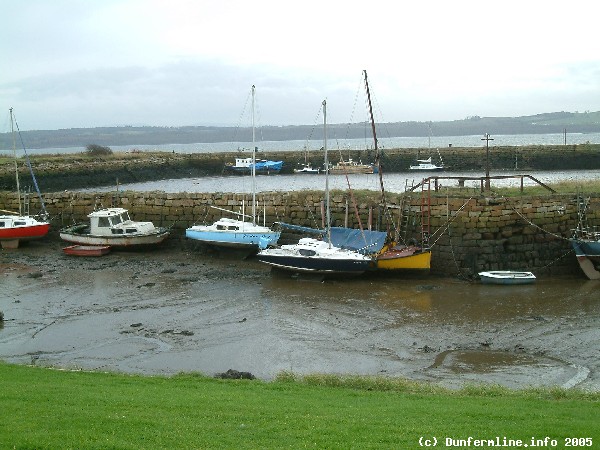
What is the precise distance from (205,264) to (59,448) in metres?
21.5

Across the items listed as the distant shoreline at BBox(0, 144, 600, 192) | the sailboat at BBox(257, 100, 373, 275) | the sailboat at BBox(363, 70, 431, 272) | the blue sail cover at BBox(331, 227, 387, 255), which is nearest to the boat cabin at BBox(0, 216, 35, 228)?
the sailboat at BBox(257, 100, 373, 275)

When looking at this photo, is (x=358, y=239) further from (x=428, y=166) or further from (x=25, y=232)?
(x=428, y=166)

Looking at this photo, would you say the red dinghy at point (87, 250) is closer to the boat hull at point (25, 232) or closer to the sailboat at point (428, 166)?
the boat hull at point (25, 232)

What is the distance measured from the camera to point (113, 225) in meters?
31.9

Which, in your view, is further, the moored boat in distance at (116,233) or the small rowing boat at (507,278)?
the moored boat in distance at (116,233)

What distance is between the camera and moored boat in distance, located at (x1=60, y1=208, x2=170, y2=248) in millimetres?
31484

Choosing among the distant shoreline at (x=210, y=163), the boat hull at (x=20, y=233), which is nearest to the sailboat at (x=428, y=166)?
the distant shoreline at (x=210, y=163)

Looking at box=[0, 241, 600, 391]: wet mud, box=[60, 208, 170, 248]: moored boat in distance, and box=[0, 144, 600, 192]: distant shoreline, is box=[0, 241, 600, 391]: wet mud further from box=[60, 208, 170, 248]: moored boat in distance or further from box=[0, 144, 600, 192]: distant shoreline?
box=[0, 144, 600, 192]: distant shoreline

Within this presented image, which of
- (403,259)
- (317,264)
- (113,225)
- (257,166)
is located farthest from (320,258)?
(257,166)

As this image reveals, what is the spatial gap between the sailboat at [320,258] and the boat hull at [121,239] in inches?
282

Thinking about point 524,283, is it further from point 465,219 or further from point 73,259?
point 73,259

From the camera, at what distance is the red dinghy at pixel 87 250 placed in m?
31.0

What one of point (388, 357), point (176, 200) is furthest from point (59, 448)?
point (176, 200)

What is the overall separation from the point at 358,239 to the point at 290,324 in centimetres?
767
